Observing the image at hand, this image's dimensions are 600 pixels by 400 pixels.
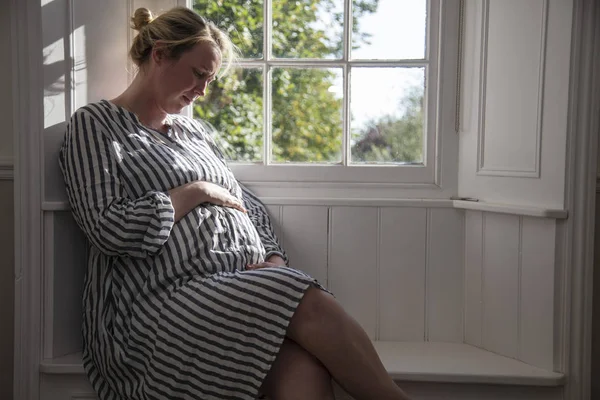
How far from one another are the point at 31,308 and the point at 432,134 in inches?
55.0

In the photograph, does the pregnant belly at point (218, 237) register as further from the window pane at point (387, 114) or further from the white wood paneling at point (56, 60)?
the window pane at point (387, 114)

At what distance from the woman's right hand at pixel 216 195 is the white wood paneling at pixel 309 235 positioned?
31cm

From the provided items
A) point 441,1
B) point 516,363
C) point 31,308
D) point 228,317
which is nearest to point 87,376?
point 31,308

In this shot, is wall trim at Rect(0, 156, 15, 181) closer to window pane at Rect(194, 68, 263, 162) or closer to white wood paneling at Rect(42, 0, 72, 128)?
white wood paneling at Rect(42, 0, 72, 128)

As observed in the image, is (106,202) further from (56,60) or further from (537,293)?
(537,293)

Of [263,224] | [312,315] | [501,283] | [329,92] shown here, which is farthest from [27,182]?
[501,283]

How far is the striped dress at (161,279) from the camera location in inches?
58.3

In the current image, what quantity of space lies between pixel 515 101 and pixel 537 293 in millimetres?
586

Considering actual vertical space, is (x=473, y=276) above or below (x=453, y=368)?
above

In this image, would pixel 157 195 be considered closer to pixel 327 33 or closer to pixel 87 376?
pixel 87 376

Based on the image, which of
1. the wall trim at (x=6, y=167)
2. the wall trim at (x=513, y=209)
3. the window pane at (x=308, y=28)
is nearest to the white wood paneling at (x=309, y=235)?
the wall trim at (x=513, y=209)

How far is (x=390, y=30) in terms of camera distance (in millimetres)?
2207

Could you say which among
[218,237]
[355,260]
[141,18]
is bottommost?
[355,260]

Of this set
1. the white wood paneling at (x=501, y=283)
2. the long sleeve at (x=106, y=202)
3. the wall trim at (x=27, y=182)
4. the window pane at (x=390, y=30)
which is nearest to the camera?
the long sleeve at (x=106, y=202)
